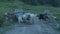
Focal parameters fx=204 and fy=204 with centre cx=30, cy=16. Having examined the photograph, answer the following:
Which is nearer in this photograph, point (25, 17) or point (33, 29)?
point (33, 29)

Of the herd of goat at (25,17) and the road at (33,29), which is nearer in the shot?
the road at (33,29)

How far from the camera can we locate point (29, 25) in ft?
30.3

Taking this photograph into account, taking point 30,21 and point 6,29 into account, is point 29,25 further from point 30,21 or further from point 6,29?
point 6,29

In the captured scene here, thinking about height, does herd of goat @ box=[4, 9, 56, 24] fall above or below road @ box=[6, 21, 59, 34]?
above

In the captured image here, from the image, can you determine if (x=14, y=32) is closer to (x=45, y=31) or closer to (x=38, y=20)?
(x=45, y=31)

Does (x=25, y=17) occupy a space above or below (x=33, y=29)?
above

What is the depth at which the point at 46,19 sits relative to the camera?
9953 millimetres

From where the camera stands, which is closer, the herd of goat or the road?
the road

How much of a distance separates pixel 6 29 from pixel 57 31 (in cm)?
206

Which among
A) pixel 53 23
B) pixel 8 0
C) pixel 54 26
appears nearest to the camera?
pixel 54 26

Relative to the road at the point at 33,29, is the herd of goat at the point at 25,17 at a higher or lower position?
higher

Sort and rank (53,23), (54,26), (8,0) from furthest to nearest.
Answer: (8,0), (53,23), (54,26)

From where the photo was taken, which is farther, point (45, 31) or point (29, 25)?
point (29, 25)

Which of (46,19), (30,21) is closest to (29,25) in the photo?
(30,21)
